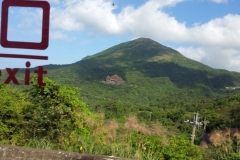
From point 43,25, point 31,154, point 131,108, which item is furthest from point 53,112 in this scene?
point 131,108

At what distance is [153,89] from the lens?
202 ft

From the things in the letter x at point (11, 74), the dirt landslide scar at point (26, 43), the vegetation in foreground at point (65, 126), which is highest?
the dirt landslide scar at point (26, 43)

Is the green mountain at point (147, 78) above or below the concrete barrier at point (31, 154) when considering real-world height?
above

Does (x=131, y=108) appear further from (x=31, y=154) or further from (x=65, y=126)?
(x=31, y=154)

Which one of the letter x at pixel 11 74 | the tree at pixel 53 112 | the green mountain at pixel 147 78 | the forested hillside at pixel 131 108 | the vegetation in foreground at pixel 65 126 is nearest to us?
the letter x at pixel 11 74

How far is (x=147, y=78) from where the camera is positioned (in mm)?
63344

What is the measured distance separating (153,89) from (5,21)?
59.0 m

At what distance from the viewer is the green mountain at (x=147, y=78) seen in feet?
174

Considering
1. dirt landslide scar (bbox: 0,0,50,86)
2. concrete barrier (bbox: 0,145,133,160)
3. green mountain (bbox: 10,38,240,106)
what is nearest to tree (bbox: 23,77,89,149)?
concrete barrier (bbox: 0,145,133,160)

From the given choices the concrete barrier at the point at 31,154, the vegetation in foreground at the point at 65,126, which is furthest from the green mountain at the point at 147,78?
the concrete barrier at the point at 31,154

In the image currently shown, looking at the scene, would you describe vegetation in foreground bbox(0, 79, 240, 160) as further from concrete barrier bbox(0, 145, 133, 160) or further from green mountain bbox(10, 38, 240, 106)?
green mountain bbox(10, 38, 240, 106)

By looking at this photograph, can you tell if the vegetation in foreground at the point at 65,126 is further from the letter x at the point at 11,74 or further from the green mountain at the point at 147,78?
the green mountain at the point at 147,78

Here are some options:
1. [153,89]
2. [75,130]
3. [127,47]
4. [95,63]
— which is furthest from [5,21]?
[127,47]

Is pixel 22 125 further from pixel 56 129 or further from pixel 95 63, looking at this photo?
pixel 95 63
